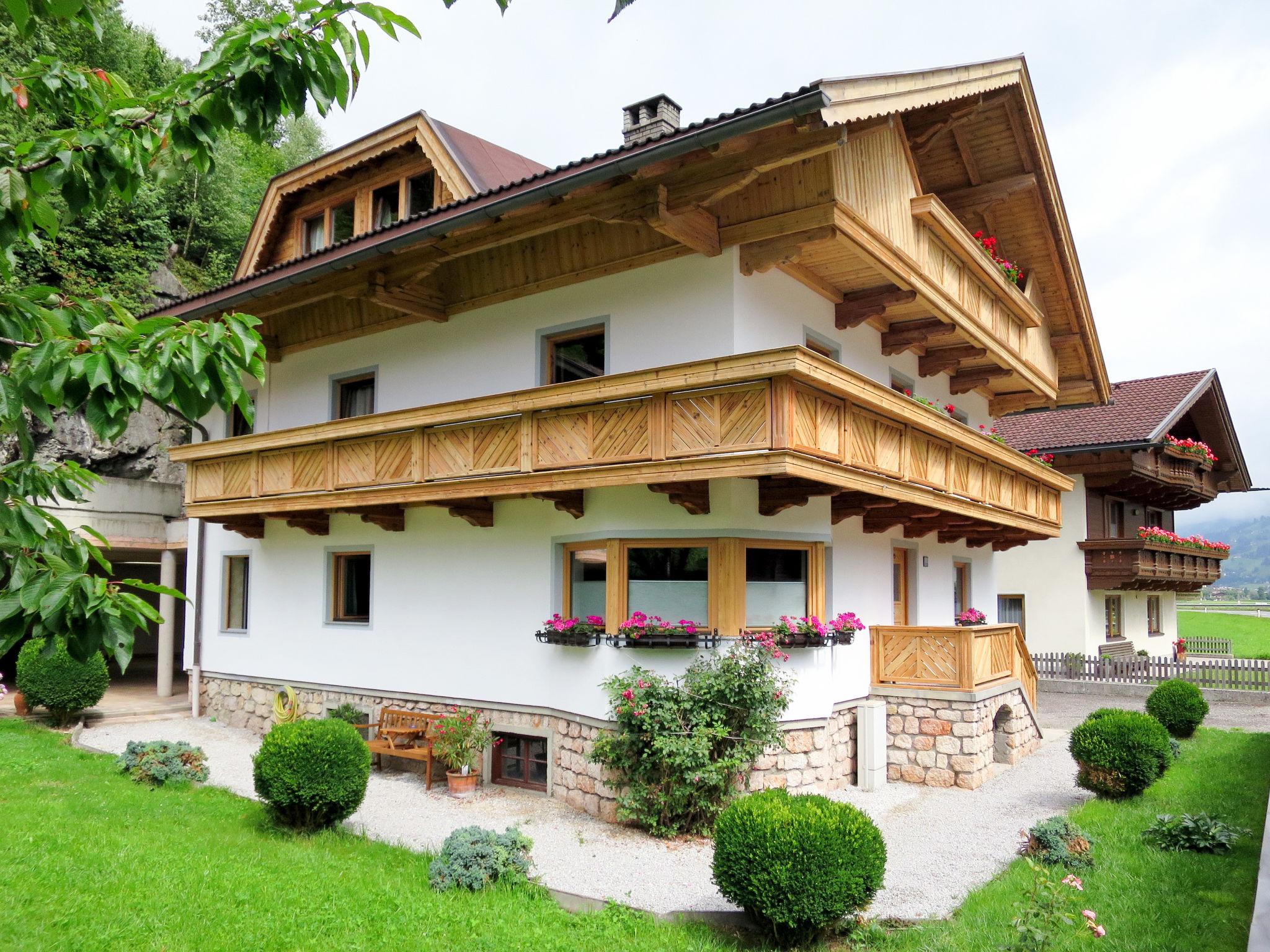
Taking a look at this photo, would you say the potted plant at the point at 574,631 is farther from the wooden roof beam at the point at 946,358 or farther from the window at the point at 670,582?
the wooden roof beam at the point at 946,358

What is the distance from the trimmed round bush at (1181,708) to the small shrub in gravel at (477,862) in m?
12.6

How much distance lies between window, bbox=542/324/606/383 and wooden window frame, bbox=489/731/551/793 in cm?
478

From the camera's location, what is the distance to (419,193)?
655 inches

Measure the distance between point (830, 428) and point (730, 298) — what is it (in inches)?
83.7

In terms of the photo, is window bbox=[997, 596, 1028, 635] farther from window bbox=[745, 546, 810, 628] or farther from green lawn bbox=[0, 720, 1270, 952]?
window bbox=[745, 546, 810, 628]

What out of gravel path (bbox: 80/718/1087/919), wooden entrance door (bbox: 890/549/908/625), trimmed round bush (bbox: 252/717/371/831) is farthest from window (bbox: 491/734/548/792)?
wooden entrance door (bbox: 890/549/908/625)

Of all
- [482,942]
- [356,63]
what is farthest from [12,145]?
[482,942]

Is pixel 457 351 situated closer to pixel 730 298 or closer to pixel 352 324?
pixel 352 324

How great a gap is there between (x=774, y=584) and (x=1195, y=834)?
5.02 metres

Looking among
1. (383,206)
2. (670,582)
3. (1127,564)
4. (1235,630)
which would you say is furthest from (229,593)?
(1235,630)

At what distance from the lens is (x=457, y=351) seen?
14.0 meters

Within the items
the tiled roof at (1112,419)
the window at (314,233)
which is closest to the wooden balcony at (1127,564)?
the tiled roof at (1112,419)

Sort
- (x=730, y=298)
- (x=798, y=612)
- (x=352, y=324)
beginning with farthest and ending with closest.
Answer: (x=352, y=324) → (x=798, y=612) → (x=730, y=298)

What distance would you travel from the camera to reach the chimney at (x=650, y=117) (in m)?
13.7
